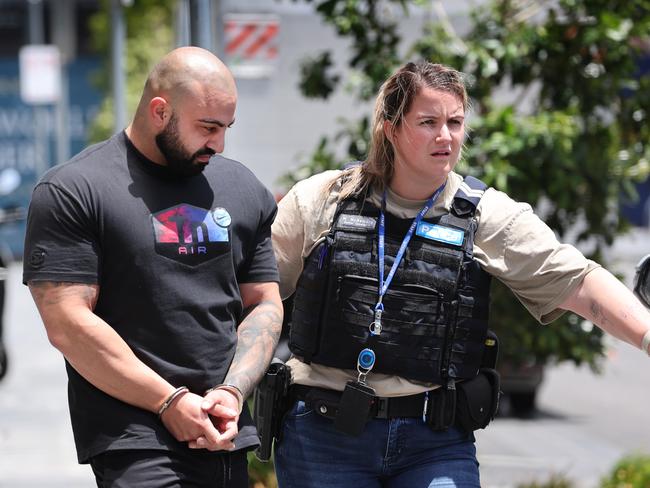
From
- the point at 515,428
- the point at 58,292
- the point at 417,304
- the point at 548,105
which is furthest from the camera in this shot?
the point at 515,428

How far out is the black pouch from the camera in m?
3.38

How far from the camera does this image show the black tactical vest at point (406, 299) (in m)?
3.34

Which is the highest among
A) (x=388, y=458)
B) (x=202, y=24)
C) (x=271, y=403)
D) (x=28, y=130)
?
(x=202, y=24)

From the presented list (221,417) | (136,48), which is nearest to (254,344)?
(221,417)

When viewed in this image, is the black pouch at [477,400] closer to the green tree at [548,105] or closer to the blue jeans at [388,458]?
the blue jeans at [388,458]

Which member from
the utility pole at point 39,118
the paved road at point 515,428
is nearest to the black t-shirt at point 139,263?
the paved road at point 515,428

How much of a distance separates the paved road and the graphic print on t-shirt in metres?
3.93

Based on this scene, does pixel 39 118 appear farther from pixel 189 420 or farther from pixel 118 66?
pixel 189 420

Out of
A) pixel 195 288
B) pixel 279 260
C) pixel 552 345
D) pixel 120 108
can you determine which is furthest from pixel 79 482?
pixel 120 108

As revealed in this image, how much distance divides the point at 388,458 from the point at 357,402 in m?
0.20

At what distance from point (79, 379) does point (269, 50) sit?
18.2 feet

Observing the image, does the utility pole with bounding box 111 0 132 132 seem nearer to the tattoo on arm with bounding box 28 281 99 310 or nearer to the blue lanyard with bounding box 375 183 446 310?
the blue lanyard with bounding box 375 183 446 310

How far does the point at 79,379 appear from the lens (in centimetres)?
305

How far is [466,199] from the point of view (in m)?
3.42
